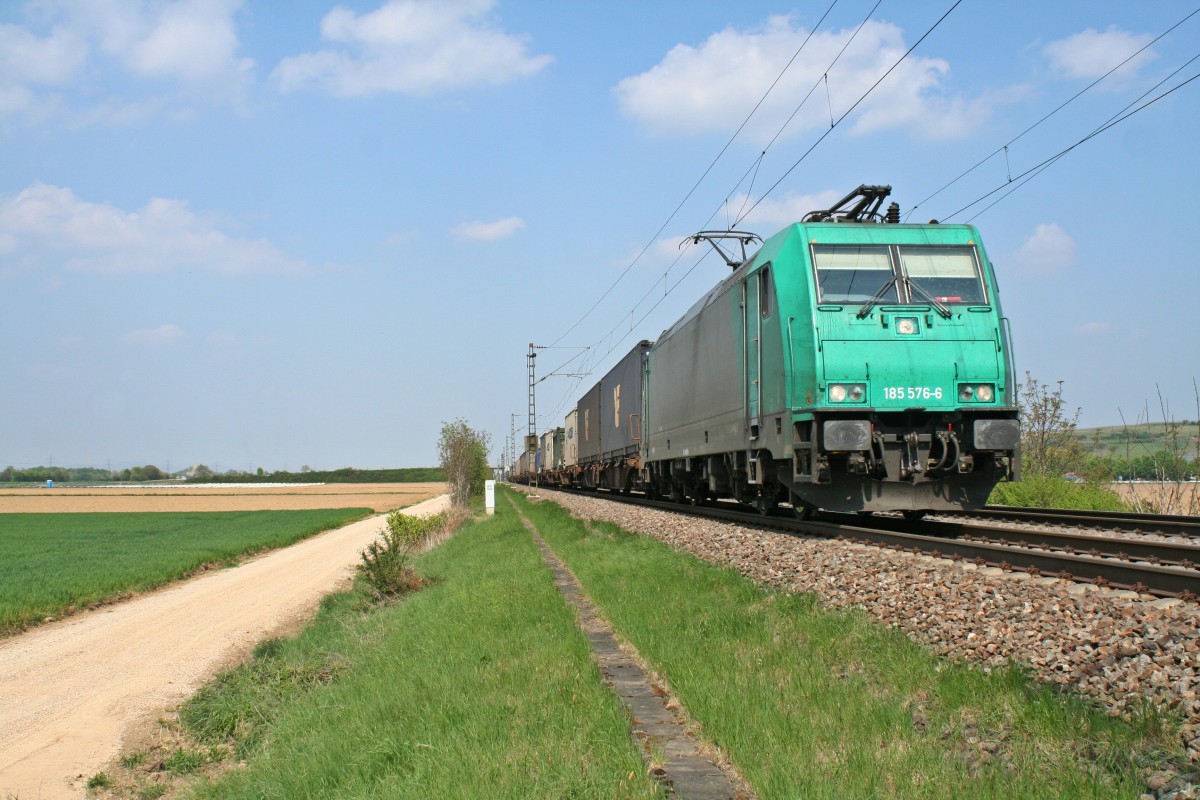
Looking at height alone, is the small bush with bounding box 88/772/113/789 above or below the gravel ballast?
below

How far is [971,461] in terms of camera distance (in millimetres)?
12055

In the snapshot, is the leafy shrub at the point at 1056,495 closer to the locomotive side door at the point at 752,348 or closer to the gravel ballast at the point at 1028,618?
the locomotive side door at the point at 752,348

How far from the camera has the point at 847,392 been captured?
473 inches

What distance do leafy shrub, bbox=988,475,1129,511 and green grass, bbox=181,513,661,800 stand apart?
1254 centimetres

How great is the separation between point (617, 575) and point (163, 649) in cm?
734

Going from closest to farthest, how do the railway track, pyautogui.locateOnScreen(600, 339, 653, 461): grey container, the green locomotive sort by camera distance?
the railway track, the green locomotive, pyautogui.locateOnScreen(600, 339, 653, 461): grey container

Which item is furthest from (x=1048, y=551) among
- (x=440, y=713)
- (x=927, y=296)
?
(x=440, y=713)

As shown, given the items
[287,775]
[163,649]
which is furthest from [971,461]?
[163,649]

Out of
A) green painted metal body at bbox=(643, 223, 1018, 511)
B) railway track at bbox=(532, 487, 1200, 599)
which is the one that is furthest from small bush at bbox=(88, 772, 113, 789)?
green painted metal body at bbox=(643, 223, 1018, 511)

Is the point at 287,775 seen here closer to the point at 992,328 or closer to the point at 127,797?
the point at 127,797

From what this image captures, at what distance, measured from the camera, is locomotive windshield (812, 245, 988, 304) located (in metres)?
12.5

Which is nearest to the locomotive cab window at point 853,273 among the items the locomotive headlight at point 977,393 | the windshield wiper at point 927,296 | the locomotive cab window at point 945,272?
the windshield wiper at point 927,296

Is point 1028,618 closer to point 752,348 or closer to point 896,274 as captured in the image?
point 896,274

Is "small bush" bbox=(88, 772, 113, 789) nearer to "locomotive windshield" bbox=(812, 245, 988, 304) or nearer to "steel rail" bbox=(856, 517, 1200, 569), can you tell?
"steel rail" bbox=(856, 517, 1200, 569)
